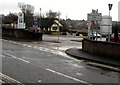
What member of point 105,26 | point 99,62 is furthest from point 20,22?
point 99,62

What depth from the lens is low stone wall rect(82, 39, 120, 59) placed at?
14.0 m

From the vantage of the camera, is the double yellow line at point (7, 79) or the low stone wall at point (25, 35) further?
the low stone wall at point (25, 35)

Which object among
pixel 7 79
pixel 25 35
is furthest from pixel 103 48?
pixel 25 35

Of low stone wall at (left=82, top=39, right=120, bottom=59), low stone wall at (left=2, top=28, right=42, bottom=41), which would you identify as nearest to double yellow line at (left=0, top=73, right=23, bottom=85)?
low stone wall at (left=82, top=39, right=120, bottom=59)

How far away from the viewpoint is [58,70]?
1034cm

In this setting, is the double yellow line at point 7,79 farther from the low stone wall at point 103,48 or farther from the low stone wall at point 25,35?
the low stone wall at point 25,35

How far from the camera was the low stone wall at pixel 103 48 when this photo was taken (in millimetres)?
13992

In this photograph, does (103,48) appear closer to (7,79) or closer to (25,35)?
(7,79)

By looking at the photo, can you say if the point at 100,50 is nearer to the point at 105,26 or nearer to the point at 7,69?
the point at 105,26

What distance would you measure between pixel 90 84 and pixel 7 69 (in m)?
4.16

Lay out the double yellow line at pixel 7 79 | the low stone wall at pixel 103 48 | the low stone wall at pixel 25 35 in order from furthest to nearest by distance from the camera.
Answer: the low stone wall at pixel 25 35, the low stone wall at pixel 103 48, the double yellow line at pixel 7 79

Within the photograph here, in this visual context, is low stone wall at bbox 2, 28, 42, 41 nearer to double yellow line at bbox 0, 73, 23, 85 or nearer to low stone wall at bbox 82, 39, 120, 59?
low stone wall at bbox 82, 39, 120, 59

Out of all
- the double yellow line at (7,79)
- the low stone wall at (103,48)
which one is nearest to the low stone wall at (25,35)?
the low stone wall at (103,48)

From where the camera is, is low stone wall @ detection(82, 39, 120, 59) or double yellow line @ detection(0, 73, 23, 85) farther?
low stone wall @ detection(82, 39, 120, 59)
